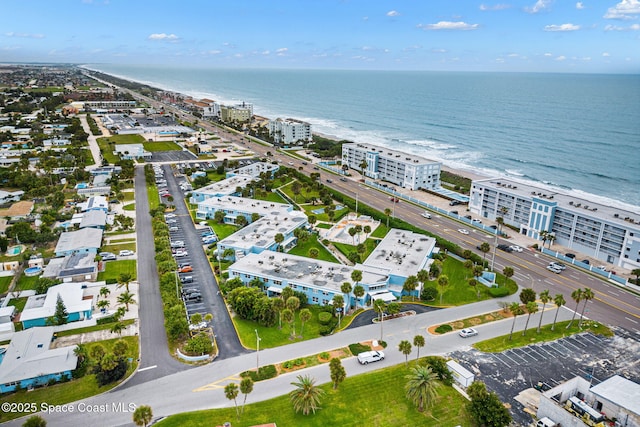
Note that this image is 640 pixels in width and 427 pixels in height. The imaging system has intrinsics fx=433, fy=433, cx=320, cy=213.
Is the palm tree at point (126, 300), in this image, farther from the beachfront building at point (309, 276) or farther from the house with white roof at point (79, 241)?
the house with white roof at point (79, 241)

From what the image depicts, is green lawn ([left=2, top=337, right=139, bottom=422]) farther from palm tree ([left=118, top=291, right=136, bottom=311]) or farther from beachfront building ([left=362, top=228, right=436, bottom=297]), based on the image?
beachfront building ([left=362, top=228, right=436, bottom=297])

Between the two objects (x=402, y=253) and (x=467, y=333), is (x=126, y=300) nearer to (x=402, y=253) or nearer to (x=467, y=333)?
(x=402, y=253)

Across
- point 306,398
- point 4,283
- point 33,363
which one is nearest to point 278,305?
point 306,398

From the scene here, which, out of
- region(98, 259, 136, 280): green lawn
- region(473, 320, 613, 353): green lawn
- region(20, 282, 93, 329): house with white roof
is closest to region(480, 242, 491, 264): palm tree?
region(473, 320, 613, 353): green lawn

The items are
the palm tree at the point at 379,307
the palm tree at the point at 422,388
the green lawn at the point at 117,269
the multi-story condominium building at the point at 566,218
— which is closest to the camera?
the palm tree at the point at 422,388

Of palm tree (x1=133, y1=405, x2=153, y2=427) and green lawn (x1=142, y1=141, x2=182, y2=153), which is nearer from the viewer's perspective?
palm tree (x1=133, y1=405, x2=153, y2=427)

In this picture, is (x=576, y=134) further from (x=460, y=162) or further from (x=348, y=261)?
(x=348, y=261)

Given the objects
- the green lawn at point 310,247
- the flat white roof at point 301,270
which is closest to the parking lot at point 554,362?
the flat white roof at point 301,270
